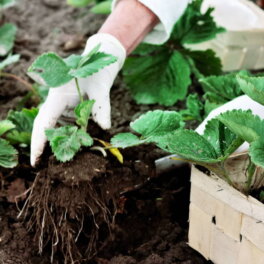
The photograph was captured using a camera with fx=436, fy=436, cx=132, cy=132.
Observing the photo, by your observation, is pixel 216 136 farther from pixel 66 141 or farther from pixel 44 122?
pixel 44 122

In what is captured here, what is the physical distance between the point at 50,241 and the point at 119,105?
0.62 metres

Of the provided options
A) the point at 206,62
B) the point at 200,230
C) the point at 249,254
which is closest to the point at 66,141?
the point at 200,230

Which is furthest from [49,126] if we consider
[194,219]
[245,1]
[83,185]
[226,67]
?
[245,1]

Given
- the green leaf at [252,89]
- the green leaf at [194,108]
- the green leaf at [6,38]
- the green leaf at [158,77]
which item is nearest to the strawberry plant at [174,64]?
the green leaf at [158,77]

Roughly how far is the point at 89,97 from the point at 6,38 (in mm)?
810

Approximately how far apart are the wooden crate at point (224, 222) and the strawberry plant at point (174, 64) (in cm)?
60

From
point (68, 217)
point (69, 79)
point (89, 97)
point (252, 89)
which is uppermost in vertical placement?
A: point (252, 89)

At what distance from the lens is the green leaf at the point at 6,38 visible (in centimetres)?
187

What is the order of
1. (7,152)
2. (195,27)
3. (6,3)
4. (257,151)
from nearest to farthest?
(257,151) < (7,152) < (195,27) < (6,3)

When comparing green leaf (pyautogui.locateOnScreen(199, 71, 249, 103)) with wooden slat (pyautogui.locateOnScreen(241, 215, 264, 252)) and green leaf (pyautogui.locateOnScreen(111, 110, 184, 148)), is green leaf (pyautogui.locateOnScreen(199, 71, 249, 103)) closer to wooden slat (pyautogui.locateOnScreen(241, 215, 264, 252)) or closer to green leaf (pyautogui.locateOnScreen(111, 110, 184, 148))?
green leaf (pyautogui.locateOnScreen(111, 110, 184, 148))

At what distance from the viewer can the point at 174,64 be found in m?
1.66

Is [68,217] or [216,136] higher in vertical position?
[216,136]

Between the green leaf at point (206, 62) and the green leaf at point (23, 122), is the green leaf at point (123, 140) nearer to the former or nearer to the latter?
the green leaf at point (23, 122)

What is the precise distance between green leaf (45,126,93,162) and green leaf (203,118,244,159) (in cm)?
31
